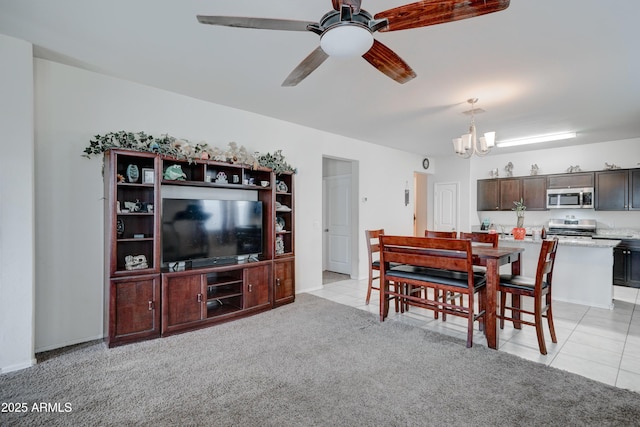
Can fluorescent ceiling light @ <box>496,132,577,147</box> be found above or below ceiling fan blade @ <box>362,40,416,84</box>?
above

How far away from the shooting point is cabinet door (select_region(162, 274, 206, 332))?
3023mm

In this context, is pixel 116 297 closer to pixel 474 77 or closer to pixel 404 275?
pixel 404 275

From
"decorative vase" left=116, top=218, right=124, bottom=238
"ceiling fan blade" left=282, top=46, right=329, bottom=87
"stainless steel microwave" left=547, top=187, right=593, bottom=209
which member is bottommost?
"decorative vase" left=116, top=218, right=124, bottom=238

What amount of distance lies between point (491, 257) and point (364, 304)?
73.1 inches

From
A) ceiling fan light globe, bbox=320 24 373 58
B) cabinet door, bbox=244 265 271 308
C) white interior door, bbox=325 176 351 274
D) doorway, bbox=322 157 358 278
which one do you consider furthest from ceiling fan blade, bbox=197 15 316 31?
white interior door, bbox=325 176 351 274

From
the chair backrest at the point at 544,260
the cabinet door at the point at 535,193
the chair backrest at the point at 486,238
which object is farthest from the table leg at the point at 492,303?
the cabinet door at the point at 535,193

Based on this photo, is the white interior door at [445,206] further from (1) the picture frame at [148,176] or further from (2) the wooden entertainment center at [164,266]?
(1) the picture frame at [148,176]

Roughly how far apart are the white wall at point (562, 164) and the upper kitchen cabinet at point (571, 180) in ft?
0.72

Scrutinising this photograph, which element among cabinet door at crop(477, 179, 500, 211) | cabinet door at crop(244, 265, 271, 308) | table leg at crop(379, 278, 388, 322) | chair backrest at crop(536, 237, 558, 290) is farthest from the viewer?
cabinet door at crop(477, 179, 500, 211)

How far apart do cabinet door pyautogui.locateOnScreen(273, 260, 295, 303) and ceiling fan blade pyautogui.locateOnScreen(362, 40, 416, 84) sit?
8.59 ft

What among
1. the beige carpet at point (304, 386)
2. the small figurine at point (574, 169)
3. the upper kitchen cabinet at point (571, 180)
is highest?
the small figurine at point (574, 169)

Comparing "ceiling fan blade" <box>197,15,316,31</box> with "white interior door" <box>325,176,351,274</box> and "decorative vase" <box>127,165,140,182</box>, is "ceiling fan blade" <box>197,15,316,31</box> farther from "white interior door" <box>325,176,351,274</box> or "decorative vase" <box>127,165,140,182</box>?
"white interior door" <box>325,176,351,274</box>

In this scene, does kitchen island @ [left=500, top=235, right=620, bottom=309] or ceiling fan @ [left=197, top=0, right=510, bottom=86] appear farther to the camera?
kitchen island @ [left=500, top=235, right=620, bottom=309]

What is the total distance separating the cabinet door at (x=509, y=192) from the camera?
658 centimetres
